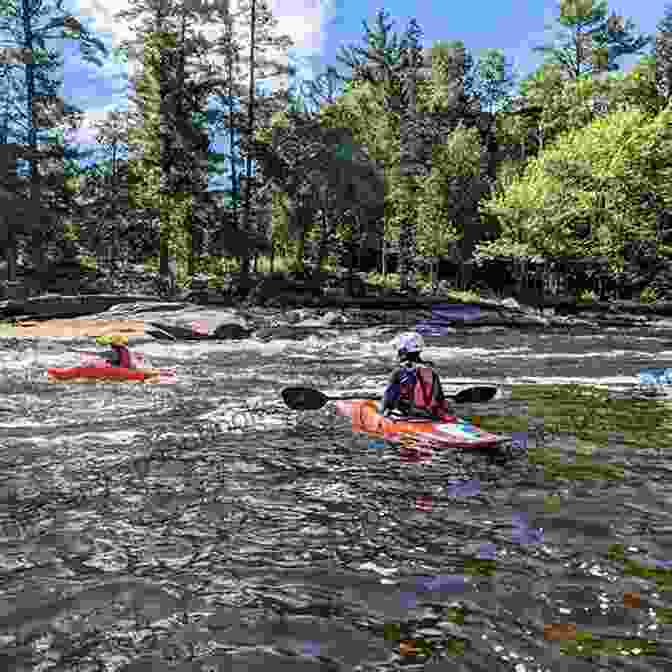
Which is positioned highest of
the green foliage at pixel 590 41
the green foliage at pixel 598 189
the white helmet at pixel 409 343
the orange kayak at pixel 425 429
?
the green foliage at pixel 590 41

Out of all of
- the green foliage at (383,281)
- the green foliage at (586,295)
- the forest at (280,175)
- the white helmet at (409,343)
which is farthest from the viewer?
the green foliage at (586,295)

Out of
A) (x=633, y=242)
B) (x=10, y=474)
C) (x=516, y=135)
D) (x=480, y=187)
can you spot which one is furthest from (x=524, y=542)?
(x=516, y=135)

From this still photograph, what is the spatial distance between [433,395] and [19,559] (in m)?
4.47

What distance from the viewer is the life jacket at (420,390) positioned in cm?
741

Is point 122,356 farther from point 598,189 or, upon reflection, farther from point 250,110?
point 598,189

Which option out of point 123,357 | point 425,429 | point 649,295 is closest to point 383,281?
point 649,295

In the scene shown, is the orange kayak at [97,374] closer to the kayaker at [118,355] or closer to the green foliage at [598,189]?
the kayaker at [118,355]

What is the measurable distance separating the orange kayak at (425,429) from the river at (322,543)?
6.0 inches

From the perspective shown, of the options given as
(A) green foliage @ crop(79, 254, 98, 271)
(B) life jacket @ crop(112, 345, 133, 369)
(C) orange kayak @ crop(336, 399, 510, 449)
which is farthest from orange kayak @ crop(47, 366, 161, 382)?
(A) green foliage @ crop(79, 254, 98, 271)

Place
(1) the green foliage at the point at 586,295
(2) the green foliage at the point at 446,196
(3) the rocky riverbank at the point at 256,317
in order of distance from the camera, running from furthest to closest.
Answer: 1. (1) the green foliage at the point at 586,295
2. (2) the green foliage at the point at 446,196
3. (3) the rocky riverbank at the point at 256,317

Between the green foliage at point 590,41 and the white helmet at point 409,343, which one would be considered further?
the green foliage at point 590,41

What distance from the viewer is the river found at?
3.26 metres

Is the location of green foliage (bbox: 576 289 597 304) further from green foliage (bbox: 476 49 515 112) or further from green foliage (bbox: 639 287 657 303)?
green foliage (bbox: 476 49 515 112)

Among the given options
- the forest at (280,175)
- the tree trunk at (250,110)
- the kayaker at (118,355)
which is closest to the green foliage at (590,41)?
the forest at (280,175)
